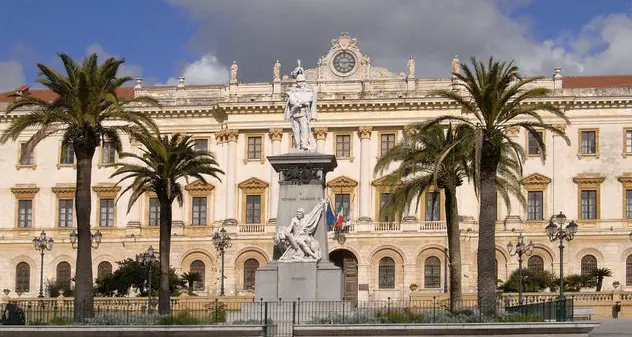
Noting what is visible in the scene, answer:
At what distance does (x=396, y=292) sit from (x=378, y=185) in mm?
6275

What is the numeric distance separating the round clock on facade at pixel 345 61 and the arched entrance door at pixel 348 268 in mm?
10637

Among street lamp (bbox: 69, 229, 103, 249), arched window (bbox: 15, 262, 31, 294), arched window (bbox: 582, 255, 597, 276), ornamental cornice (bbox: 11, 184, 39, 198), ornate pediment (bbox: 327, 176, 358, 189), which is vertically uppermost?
ornate pediment (bbox: 327, 176, 358, 189)

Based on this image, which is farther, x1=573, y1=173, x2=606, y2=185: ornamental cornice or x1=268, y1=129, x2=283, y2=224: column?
x1=268, y1=129, x2=283, y2=224: column

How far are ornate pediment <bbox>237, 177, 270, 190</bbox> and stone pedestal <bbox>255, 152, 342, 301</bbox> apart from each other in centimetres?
3741

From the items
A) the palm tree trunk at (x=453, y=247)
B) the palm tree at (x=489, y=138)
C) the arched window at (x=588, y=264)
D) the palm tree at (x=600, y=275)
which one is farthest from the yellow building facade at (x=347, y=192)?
the palm tree at (x=489, y=138)

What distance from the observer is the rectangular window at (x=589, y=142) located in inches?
2571

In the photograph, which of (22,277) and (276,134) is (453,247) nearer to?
(276,134)

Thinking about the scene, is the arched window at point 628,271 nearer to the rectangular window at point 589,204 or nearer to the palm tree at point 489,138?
the rectangular window at point 589,204

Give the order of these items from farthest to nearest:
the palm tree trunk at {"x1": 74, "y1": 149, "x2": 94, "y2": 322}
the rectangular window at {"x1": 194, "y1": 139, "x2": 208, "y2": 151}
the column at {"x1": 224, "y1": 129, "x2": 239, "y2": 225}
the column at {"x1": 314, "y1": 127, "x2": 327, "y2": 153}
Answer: the rectangular window at {"x1": 194, "y1": 139, "x2": 208, "y2": 151} < the column at {"x1": 224, "y1": 129, "x2": 239, "y2": 225} < the column at {"x1": 314, "y1": 127, "x2": 327, "y2": 153} < the palm tree trunk at {"x1": 74, "y1": 149, "x2": 94, "y2": 322}

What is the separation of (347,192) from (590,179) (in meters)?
14.0

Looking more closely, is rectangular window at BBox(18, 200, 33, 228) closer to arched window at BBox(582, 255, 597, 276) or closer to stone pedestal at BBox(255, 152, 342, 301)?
arched window at BBox(582, 255, 597, 276)

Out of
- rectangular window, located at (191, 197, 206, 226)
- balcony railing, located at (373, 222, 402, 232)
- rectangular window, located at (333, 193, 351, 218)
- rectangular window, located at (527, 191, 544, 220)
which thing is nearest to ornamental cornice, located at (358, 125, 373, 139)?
rectangular window, located at (333, 193, 351, 218)

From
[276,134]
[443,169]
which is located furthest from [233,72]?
[443,169]

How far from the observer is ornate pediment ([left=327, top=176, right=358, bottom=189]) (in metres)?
66.8
